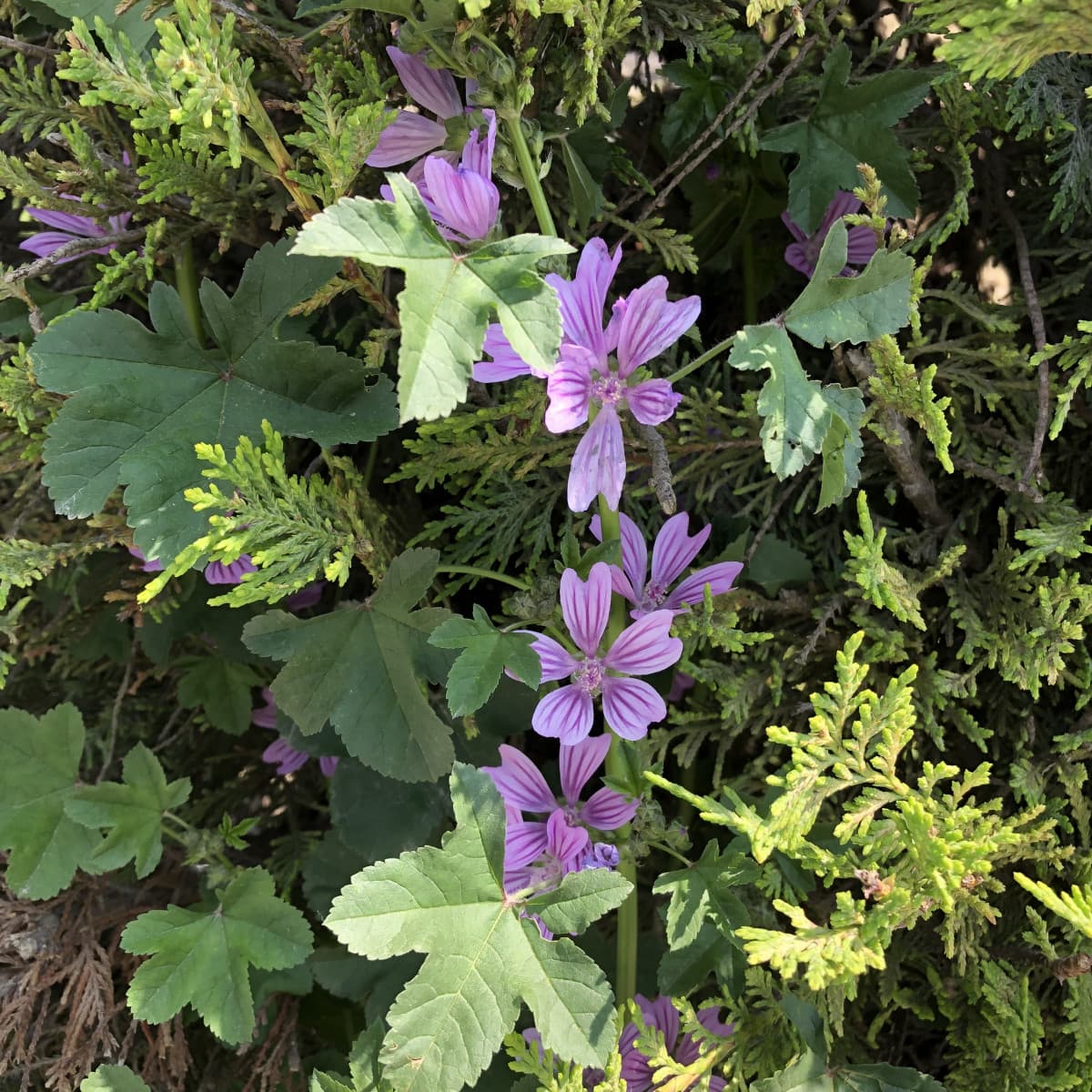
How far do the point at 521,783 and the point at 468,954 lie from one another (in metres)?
0.22

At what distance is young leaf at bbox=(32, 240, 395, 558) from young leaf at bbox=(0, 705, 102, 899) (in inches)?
18.5

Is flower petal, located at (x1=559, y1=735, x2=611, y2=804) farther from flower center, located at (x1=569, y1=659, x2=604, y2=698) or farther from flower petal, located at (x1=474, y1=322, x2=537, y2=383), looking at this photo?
flower petal, located at (x1=474, y1=322, x2=537, y2=383)

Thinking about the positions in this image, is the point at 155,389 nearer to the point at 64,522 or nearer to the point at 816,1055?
the point at 64,522

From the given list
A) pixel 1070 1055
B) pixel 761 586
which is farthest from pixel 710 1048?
pixel 761 586

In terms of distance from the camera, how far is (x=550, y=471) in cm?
120

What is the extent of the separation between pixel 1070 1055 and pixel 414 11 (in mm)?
1241

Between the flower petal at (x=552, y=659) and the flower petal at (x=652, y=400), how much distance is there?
0.77 ft

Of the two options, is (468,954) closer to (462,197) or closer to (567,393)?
(567,393)

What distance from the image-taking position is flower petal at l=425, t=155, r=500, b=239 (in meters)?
0.81

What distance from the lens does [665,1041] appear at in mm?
1101

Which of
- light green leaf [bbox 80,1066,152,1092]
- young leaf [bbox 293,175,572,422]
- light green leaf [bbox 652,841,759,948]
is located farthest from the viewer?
light green leaf [bbox 80,1066,152,1092]

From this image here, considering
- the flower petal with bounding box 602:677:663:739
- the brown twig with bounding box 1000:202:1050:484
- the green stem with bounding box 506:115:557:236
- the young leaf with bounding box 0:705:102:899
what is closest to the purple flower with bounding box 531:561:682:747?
the flower petal with bounding box 602:677:663:739

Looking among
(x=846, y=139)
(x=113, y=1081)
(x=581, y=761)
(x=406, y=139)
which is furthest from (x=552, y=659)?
(x=113, y=1081)

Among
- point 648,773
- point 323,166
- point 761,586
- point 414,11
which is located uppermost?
point 414,11
